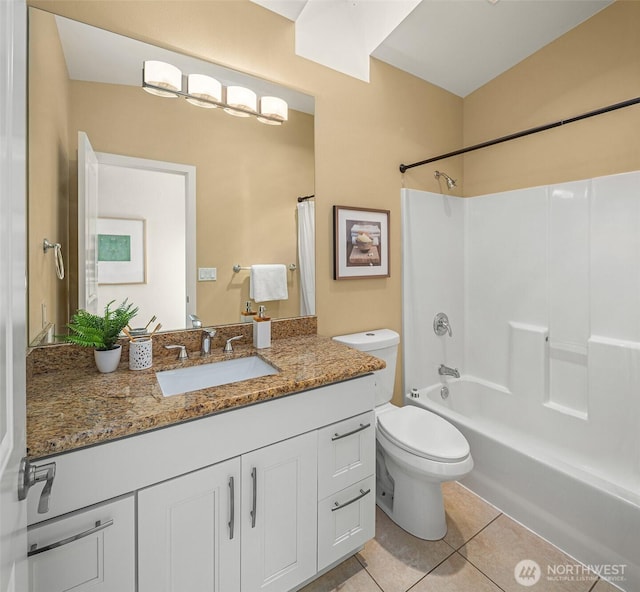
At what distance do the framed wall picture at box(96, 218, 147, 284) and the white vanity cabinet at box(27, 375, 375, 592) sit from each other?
28.4 inches

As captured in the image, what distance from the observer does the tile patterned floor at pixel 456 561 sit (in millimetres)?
1379

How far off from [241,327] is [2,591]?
1176mm

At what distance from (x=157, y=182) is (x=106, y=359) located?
744mm

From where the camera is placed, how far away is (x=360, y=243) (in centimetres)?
199

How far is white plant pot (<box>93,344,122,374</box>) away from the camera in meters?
1.22

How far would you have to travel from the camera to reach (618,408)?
1.77m

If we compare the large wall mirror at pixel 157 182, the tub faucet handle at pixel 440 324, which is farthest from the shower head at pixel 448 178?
the large wall mirror at pixel 157 182

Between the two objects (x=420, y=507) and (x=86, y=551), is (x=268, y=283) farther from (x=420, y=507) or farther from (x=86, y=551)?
(x=420, y=507)

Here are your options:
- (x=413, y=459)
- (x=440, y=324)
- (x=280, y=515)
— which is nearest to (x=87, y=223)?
(x=280, y=515)

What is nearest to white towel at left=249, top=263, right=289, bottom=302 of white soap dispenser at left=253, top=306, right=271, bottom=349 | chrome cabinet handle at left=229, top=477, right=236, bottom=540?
white soap dispenser at left=253, top=306, right=271, bottom=349

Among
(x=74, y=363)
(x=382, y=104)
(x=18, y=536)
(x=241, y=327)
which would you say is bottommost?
(x=18, y=536)

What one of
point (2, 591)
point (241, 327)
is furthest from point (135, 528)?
point (241, 327)

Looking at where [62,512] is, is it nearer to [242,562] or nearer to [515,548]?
[242,562]

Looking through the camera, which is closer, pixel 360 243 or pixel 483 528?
pixel 483 528
